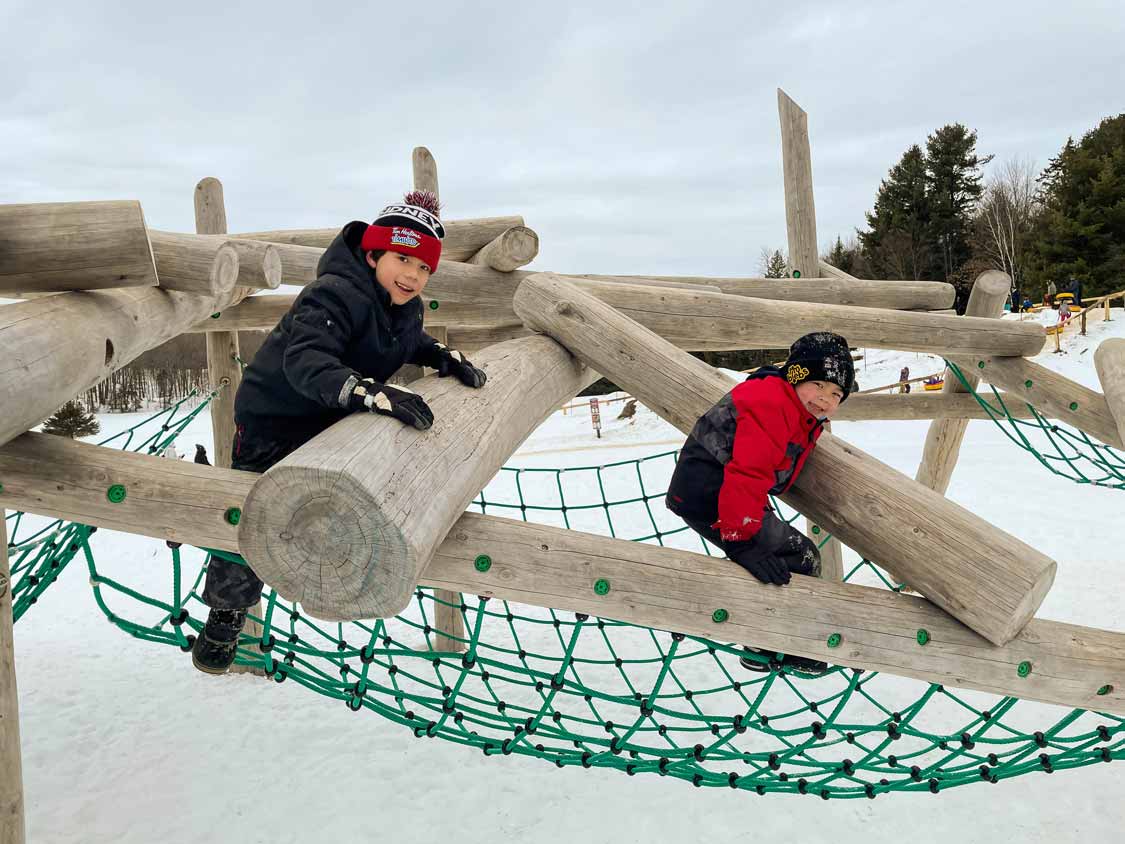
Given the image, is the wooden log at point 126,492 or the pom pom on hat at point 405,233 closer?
the wooden log at point 126,492

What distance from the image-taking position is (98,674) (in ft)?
20.7

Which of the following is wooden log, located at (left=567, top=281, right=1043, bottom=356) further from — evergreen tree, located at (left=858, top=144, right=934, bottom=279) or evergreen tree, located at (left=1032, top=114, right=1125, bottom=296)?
evergreen tree, located at (left=858, top=144, right=934, bottom=279)

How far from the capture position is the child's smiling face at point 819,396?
2.23m

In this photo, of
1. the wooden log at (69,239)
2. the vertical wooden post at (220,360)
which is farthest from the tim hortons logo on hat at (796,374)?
the vertical wooden post at (220,360)

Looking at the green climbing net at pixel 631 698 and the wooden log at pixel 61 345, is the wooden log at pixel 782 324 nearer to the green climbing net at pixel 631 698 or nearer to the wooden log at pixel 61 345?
the green climbing net at pixel 631 698

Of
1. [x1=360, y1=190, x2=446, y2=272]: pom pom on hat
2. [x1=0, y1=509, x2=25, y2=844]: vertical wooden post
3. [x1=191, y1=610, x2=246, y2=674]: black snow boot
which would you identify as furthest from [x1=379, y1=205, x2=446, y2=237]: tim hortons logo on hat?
[x1=0, y1=509, x2=25, y2=844]: vertical wooden post

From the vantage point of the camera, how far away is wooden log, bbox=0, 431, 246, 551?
79.4 inches

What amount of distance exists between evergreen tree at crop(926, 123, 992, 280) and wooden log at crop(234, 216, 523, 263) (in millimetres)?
32044

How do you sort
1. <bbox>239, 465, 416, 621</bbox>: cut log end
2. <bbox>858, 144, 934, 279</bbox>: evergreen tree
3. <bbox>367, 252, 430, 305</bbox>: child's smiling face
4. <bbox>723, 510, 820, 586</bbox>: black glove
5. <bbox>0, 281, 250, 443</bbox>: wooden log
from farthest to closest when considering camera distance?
<bbox>858, 144, 934, 279</bbox>: evergreen tree, <bbox>367, 252, 430, 305</bbox>: child's smiling face, <bbox>723, 510, 820, 586</bbox>: black glove, <bbox>0, 281, 250, 443</bbox>: wooden log, <bbox>239, 465, 416, 621</bbox>: cut log end

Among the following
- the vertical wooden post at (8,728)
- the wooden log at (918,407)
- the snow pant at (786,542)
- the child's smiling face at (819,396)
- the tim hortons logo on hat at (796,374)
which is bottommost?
the vertical wooden post at (8,728)

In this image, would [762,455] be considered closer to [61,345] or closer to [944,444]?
[61,345]

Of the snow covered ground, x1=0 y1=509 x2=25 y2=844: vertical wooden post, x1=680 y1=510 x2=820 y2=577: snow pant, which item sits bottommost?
the snow covered ground

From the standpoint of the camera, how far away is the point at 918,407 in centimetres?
608

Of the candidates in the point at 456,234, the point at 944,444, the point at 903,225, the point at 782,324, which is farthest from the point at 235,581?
the point at 903,225
